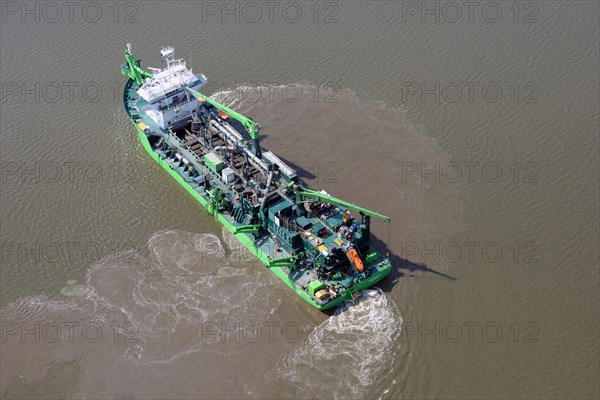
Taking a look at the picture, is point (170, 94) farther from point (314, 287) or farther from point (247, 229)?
point (314, 287)

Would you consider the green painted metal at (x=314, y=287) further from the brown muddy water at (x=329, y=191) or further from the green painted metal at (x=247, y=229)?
the green painted metal at (x=247, y=229)

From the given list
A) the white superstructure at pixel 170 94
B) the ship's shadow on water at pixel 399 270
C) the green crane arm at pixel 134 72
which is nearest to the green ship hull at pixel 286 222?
the ship's shadow on water at pixel 399 270

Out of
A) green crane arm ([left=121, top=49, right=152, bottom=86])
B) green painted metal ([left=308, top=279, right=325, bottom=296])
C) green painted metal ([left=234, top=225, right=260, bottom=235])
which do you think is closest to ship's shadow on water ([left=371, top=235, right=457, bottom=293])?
green painted metal ([left=308, top=279, right=325, bottom=296])

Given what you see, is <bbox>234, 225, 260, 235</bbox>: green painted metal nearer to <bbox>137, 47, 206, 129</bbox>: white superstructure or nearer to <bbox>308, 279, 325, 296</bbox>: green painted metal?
<bbox>308, 279, 325, 296</bbox>: green painted metal

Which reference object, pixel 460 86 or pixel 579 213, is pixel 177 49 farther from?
pixel 579 213

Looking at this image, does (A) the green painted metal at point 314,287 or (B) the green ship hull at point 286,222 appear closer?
(A) the green painted metal at point 314,287
